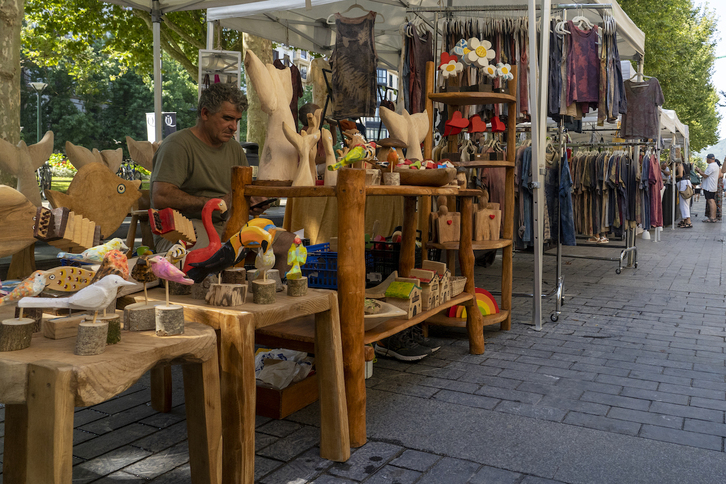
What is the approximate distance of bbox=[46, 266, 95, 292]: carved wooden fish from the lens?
5.55 feet

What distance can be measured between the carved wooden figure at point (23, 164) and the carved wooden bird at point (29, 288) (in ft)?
3.86

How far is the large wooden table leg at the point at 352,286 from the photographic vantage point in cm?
247

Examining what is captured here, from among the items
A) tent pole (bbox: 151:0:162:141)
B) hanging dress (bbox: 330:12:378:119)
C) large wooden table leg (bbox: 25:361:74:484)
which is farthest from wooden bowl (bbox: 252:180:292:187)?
tent pole (bbox: 151:0:162:141)

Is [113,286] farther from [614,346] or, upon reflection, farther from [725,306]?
[725,306]

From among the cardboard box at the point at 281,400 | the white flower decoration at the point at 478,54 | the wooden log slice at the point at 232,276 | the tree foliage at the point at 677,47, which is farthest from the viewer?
the tree foliage at the point at 677,47

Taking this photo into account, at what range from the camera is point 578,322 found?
5000 millimetres

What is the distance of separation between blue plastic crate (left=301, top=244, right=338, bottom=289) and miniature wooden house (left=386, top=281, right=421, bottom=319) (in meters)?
0.31

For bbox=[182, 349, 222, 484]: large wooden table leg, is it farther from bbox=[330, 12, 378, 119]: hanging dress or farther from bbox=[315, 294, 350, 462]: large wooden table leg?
bbox=[330, 12, 378, 119]: hanging dress

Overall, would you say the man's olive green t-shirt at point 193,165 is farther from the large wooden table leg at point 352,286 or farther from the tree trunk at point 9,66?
the tree trunk at point 9,66

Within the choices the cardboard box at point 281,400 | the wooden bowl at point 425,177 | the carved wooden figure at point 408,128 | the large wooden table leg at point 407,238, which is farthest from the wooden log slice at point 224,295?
the large wooden table leg at point 407,238

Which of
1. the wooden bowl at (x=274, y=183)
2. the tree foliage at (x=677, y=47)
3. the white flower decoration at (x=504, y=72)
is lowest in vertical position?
the wooden bowl at (x=274, y=183)

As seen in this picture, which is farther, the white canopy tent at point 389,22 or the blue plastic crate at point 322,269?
the white canopy tent at point 389,22

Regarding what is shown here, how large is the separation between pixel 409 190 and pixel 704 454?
1.65 meters

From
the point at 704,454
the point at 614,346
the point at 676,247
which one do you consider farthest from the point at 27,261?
the point at 676,247
